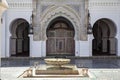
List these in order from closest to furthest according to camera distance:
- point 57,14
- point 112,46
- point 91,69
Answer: point 91,69, point 57,14, point 112,46

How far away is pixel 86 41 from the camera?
40.8 feet

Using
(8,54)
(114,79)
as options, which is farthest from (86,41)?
(114,79)

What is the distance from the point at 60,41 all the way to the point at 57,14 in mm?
1706

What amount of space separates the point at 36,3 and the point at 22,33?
2937mm

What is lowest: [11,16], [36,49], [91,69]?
[91,69]

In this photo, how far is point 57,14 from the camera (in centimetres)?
1240

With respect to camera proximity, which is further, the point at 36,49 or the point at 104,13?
the point at 104,13

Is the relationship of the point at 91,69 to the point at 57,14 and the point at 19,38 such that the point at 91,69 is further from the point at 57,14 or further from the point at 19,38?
the point at 19,38

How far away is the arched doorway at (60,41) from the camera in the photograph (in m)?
13.6

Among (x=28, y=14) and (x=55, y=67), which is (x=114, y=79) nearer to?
(x=55, y=67)

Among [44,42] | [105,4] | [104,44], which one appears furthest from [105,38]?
[44,42]

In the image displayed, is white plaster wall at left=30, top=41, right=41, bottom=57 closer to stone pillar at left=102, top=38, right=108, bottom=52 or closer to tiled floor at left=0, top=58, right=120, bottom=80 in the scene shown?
tiled floor at left=0, top=58, right=120, bottom=80

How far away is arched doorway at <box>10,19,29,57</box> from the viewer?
1333cm

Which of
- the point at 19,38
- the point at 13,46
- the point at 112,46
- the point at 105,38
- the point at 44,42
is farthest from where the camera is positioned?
the point at 105,38
